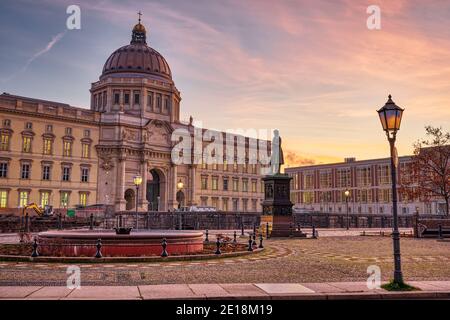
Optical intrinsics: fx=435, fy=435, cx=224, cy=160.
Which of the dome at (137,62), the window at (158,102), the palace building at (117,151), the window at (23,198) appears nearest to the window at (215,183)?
the palace building at (117,151)

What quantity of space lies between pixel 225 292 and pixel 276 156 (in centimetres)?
2799

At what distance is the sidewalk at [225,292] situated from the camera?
10.00m

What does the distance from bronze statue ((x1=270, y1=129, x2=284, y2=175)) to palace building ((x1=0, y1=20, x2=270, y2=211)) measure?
126ft

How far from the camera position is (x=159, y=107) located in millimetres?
96562

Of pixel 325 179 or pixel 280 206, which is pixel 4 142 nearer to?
pixel 280 206

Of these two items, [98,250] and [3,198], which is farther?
[3,198]

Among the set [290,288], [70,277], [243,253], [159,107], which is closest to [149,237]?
[243,253]

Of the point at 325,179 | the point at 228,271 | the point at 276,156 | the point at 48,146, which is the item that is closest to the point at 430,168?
the point at 276,156

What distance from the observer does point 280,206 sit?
36.7 m

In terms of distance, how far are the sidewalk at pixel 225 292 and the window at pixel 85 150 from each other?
6943cm

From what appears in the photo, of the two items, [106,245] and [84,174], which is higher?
[84,174]
